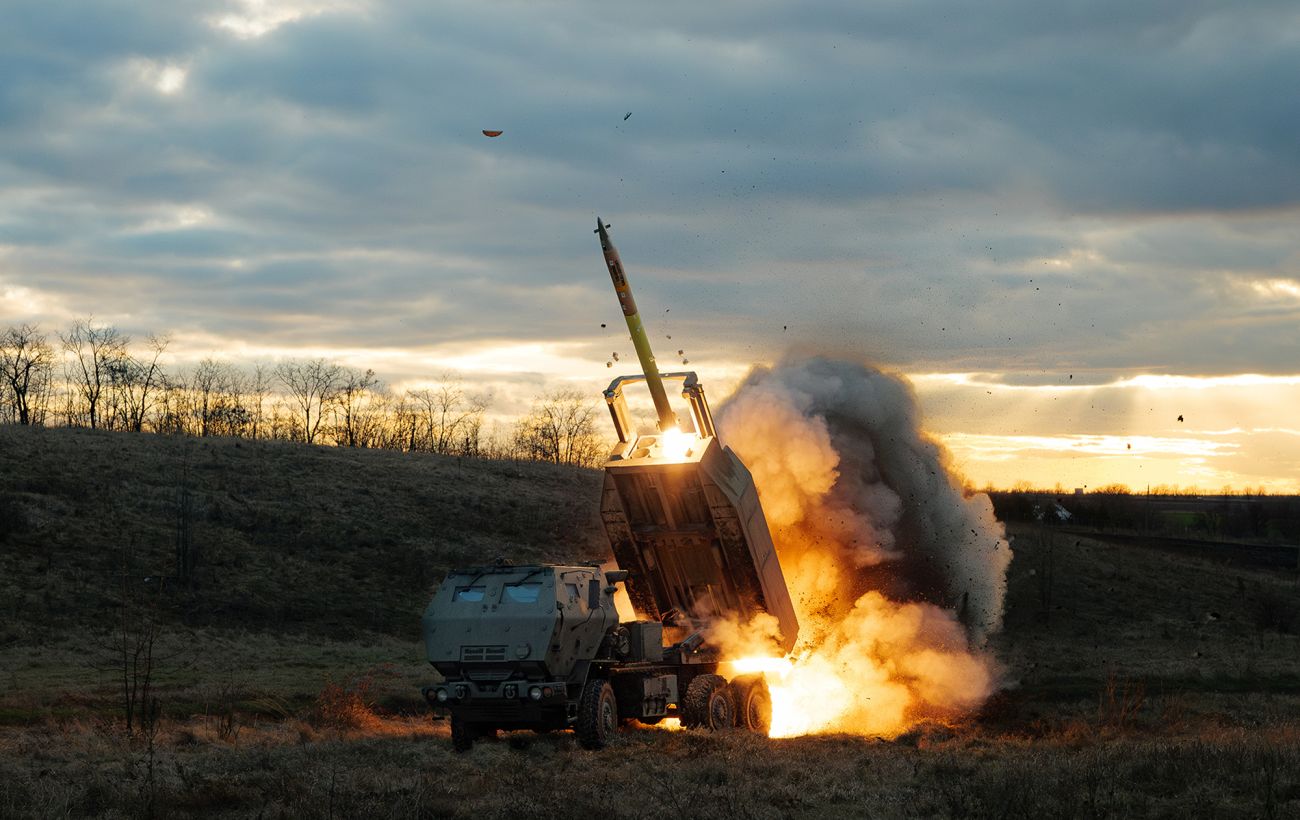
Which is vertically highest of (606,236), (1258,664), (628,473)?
(606,236)

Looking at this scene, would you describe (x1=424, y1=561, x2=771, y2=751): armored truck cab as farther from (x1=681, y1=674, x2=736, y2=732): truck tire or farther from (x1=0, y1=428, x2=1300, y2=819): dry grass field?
(x1=0, y1=428, x2=1300, y2=819): dry grass field

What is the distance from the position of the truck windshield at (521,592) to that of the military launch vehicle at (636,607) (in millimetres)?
21

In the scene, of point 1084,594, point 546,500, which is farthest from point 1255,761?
point 546,500

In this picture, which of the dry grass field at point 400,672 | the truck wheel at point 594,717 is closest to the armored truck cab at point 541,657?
the truck wheel at point 594,717

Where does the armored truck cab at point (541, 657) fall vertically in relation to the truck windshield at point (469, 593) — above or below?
below

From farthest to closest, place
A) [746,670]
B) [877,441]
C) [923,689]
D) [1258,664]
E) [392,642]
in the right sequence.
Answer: [392,642]
[1258,664]
[923,689]
[877,441]
[746,670]

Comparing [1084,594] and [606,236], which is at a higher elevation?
[606,236]

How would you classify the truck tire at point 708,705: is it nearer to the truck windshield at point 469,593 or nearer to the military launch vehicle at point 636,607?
the military launch vehicle at point 636,607

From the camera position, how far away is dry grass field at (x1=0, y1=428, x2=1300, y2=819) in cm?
1563

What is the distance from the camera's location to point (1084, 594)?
5903 centimetres

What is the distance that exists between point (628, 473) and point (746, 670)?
4.57 metres

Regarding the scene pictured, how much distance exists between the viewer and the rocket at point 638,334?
22.9 meters

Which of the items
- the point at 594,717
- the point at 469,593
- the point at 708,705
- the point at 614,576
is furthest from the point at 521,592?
the point at 708,705

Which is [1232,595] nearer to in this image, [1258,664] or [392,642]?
[1258,664]
